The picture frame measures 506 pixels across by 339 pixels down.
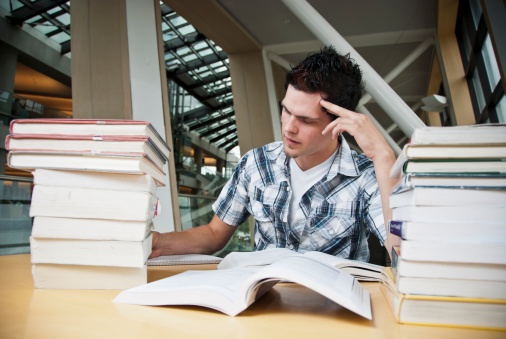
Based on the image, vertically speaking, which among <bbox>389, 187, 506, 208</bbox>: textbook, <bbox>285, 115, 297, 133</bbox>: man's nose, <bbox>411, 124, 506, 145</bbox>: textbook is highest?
<bbox>285, 115, 297, 133</bbox>: man's nose

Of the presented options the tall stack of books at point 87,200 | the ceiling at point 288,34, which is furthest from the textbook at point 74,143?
the ceiling at point 288,34

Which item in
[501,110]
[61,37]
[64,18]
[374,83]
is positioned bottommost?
[501,110]

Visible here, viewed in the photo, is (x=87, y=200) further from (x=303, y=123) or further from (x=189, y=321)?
(x=303, y=123)

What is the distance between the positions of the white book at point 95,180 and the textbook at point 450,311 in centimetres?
52

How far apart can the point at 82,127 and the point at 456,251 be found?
2.35 feet

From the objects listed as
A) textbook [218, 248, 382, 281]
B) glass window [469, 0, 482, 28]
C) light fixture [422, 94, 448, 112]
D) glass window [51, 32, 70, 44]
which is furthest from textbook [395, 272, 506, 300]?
glass window [51, 32, 70, 44]

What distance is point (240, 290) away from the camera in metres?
0.59

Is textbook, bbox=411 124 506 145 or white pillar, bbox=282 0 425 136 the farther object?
white pillar, bbox=282 0 425 136

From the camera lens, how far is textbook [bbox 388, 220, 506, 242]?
548 millimetres

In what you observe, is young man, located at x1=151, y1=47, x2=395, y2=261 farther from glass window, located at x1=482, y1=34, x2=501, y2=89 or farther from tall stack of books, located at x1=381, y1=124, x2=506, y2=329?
glass window, located at x1=482, y1=34, x2=501, y2=89

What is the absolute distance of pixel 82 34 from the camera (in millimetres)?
2791

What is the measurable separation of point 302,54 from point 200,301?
674 cm

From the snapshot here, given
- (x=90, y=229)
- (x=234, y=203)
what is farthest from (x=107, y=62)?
(x=90, y=229)

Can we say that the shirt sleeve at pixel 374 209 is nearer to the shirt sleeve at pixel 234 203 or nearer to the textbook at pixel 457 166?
the shirt sleeve at pixel 234 203
